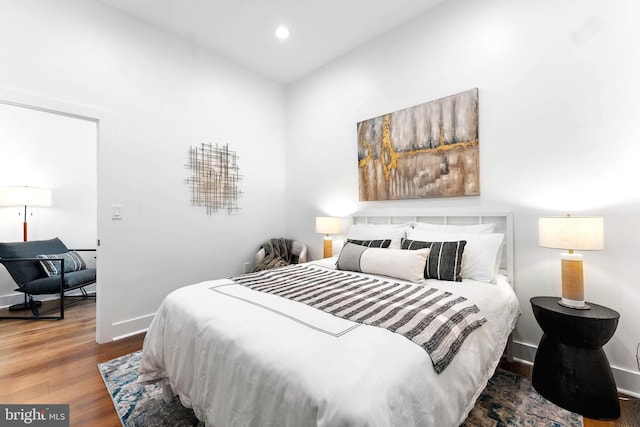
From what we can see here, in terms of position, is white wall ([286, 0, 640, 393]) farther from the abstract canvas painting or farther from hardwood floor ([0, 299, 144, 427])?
hardwood floor ([0, 299, 144, 427])

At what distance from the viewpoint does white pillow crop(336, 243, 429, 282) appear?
6.66ft

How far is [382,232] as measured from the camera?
2.78 meters

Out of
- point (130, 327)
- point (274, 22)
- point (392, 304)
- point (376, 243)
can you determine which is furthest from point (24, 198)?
point (392, 304)

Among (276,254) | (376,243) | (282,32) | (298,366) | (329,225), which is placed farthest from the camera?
(276,254)

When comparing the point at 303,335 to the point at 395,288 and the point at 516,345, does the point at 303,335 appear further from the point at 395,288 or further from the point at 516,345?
the point at 516,345

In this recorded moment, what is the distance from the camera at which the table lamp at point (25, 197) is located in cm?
335

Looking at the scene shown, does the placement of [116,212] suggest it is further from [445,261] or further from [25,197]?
[445,261]

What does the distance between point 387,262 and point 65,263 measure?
3.88m

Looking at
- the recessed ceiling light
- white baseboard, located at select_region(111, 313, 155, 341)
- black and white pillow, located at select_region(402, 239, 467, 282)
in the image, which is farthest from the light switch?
black and white pillow, located at select_region(402, 239, 467, 282)

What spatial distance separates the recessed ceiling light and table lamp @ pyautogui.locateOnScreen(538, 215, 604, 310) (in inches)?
117

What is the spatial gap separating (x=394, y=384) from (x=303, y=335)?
381mm

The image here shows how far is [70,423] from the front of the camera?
5.06 ft

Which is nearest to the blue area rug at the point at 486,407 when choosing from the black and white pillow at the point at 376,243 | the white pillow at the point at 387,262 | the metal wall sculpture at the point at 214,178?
the white pillow at the point at 387,262

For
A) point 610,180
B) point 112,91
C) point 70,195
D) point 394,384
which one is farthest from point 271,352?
point 70,195
